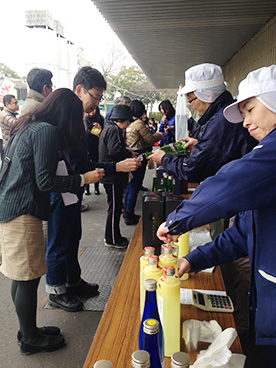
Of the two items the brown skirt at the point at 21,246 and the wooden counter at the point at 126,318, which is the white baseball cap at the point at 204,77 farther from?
the brown skirt at the point at 21,246

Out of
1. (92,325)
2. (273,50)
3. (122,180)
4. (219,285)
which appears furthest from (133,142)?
(219,285)

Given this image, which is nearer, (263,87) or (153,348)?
(153,348)

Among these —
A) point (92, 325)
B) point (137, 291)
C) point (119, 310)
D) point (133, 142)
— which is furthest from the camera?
point (133, 142)

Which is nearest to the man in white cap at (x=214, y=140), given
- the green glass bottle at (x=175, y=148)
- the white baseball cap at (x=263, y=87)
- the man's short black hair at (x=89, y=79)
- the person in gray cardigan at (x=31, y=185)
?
the green glass bottle at (x=175, y=148)

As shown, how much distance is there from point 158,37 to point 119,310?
5.99 meters

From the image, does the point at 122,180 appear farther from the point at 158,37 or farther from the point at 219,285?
the point at 158,37

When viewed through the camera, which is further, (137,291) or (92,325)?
(92,325)

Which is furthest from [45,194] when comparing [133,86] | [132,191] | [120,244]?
[133,86]

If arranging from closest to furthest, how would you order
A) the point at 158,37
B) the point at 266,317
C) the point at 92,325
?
the point at 266,317 → the point at 92,325 → the point at 158,37

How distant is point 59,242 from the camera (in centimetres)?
241

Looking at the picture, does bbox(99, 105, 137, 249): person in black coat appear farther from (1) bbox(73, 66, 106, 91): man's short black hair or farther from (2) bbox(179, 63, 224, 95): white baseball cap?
(2) bbox(179, 63, 224, 95): white baseball cap

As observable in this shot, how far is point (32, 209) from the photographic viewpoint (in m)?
1.81

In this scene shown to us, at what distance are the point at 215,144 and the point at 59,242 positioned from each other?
1386 millimetres

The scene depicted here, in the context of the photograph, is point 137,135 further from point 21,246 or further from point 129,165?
point 21,246
